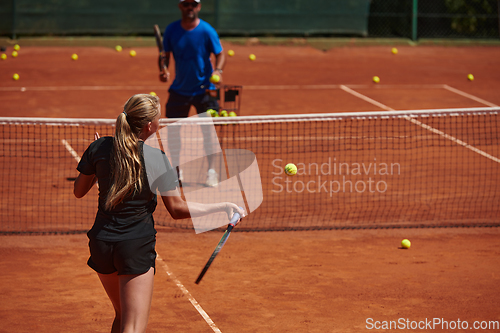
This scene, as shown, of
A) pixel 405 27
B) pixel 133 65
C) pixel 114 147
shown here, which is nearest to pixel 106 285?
pixel 114 147

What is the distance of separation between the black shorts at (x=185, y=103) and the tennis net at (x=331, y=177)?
1.66 feet

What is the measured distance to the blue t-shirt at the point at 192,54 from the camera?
7969 mm

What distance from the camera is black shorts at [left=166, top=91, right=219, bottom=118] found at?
8016mm

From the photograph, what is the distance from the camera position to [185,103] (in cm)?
802

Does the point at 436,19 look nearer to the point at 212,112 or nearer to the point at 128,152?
the point at 212,112

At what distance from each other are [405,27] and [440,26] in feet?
4.87

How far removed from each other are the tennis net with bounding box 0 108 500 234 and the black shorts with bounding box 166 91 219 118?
1.66ft

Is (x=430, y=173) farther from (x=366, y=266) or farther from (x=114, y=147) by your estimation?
(x=114, y=147)

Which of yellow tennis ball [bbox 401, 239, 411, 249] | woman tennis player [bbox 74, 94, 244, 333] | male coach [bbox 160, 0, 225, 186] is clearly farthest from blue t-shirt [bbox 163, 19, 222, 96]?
woman tennis player [bbox 74, 94, 244, 333]

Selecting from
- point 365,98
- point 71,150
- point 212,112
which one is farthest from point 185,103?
point 365,98

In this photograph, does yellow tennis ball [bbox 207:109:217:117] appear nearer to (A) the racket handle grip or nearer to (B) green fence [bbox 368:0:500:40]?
(A) the racket handle grip

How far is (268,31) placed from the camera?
67.4 ft

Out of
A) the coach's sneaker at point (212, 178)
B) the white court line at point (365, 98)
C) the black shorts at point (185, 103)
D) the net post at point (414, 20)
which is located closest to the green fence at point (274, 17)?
the net post at point (414, 20)

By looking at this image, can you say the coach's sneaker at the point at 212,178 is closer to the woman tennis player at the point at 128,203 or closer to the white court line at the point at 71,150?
the white court line at the point at 71,150
